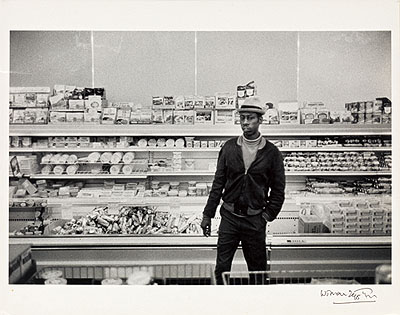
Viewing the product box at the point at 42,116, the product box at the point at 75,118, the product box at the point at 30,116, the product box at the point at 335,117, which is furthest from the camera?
the product box at the point at 75,118

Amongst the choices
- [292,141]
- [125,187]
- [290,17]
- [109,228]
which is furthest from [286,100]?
[109,228]

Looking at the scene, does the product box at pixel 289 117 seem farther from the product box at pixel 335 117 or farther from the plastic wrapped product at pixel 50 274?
the plastic wrapped product at pixel 50 274

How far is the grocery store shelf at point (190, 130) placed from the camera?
7.18ft

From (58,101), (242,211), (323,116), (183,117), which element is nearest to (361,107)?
(323,116)

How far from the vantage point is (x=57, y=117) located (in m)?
2.31

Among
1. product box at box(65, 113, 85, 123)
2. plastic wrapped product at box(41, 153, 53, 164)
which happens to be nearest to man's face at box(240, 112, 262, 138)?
product box at box(65, 113, 85, 123)

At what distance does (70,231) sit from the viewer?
2.20m

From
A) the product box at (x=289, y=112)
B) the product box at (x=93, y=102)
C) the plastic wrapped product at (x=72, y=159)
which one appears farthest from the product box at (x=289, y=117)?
the plastic wrapped product at (x=72, y=159)

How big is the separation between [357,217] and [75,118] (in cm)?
143

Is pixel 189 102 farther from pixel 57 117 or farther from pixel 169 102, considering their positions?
pixel 57 117

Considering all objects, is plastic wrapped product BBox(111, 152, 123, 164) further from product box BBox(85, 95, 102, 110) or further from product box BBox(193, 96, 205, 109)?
product box BBox(193, 96, 205, 109)

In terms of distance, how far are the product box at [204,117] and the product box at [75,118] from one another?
56 cm
